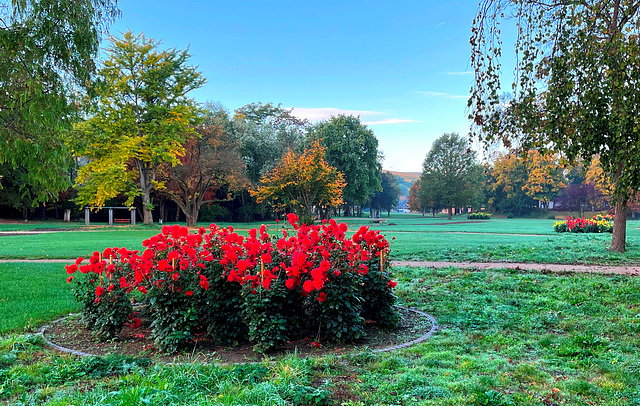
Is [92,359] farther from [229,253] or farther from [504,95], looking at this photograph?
[504,95]

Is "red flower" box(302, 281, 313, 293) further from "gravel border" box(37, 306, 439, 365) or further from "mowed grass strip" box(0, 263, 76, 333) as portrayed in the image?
"mowed grass strip" box(0, 263, 76, 333)

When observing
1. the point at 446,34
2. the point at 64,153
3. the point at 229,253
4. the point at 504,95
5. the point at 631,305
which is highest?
the point at 446,34

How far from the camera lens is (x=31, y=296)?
6.92 m

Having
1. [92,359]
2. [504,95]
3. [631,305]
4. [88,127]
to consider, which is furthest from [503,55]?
[88,127]

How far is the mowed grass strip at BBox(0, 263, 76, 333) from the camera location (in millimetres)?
5479

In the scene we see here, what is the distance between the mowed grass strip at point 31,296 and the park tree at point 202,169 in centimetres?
2064

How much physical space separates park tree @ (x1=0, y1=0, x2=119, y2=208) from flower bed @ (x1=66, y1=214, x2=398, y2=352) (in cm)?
459

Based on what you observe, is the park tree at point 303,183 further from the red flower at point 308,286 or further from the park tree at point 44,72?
the red flower at point 308,286

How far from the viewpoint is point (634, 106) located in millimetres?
5215

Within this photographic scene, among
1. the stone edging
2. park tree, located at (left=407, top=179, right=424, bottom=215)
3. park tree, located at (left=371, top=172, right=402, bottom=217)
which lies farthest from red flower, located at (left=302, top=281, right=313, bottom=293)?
park tree, located at (left=407, top=179, right=424, bottom=215)

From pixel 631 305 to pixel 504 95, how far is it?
3682 millimetres

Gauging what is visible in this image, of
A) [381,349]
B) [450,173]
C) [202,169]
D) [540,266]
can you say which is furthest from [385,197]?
[381,349]

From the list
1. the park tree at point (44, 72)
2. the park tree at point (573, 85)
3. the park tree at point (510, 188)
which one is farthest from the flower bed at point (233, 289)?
the park tree at point (510, 188)

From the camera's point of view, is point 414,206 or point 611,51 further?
point 414,206
